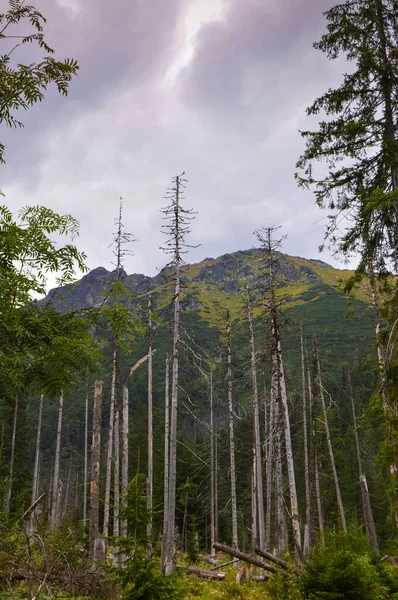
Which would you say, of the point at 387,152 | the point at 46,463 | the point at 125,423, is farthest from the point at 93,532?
the point at 46,463

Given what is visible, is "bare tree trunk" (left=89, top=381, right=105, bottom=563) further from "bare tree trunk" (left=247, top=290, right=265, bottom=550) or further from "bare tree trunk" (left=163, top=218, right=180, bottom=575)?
"bare tree trunk" (left=247, top=290, right=265, bottom=550)

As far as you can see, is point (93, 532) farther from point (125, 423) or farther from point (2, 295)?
point (2, 295)

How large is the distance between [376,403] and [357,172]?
17.0 feet

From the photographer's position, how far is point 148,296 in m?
21.0

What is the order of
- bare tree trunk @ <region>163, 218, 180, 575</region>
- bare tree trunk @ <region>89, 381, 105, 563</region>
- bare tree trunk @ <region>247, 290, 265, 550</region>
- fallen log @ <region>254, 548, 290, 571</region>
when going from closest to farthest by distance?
fallen log @ <region>254, 548, 290, 571</region>
bare tree trunk @ <region>89, 381, 105, 563</region>
bare tree trunk @ <region>163, 218, 180, 575</region>
bare tree trunk @ <region>247, 290, 265, 550</region>

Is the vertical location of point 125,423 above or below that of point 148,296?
below

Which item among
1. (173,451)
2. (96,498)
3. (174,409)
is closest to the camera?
(96,498)

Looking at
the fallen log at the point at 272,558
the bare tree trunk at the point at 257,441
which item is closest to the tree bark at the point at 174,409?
the bare tree trunk at the point at 257,441

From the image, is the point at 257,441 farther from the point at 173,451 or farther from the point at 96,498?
the point at 96,498

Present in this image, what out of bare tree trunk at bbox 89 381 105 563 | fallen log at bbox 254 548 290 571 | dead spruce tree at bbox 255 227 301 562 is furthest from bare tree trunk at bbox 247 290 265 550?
fallen log at bbox 254 548 290 571

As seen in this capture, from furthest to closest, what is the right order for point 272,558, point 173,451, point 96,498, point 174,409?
point 174,409 < point 173,451 < point 96,498 < point 272,558

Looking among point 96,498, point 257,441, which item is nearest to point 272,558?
point 96,498

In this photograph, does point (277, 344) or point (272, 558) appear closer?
point (272, 558)

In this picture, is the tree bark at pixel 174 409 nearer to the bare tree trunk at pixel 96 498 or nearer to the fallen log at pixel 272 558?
the bare tree trunk at pixel 96 498
